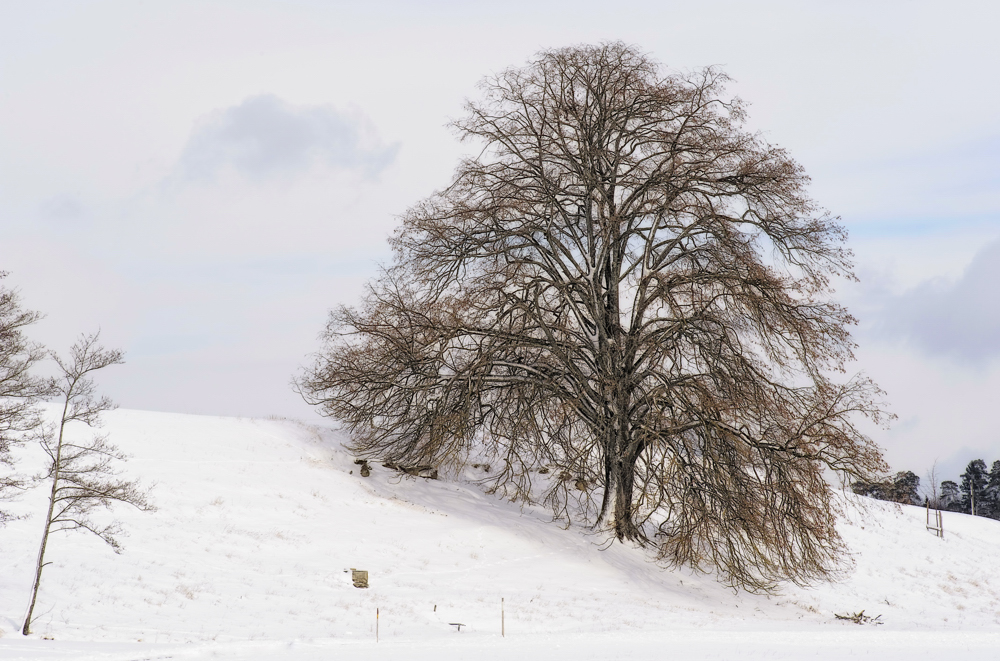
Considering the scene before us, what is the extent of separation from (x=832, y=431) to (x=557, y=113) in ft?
33.9

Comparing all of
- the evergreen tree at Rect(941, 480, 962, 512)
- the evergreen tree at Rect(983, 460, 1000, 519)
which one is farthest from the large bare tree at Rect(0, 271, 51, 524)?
the evergreen tree at Rect(941, 480, 962, 512)

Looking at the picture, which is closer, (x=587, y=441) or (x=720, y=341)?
(x=720, y=341)

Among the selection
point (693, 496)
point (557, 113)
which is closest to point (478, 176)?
point (557, 113)

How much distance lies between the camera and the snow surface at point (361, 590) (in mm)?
13039

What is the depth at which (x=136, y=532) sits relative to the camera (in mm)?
16891

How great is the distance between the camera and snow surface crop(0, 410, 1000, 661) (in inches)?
513

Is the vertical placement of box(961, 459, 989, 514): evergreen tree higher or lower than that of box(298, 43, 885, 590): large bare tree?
lower

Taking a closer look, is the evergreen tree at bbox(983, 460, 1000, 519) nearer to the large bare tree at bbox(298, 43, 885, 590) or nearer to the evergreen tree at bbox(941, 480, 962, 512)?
the evergreen tree at bbox(941, 480, 962, 512)

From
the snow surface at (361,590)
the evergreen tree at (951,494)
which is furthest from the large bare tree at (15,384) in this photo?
the evergreen tree at (951,494)

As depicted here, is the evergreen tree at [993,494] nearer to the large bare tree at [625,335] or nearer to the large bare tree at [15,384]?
the large bare tree at [625,335]

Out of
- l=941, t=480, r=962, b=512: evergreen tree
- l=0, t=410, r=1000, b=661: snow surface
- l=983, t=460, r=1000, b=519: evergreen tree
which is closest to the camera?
l=0, t=410, r=1000, b=661: snow surface

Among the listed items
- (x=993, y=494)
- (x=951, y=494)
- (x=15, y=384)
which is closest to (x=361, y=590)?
(x=15, y=384)

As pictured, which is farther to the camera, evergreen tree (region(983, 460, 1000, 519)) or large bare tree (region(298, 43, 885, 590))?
evergreen tree (region(983, 460, 1000, 519))

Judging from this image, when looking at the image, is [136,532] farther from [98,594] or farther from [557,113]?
[557,113]
